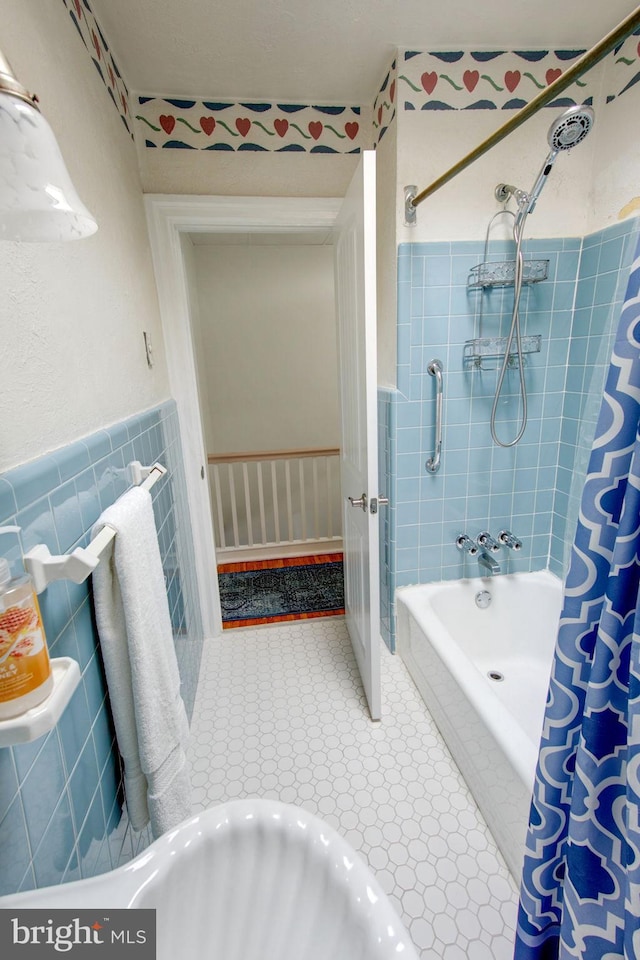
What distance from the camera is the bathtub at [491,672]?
3.75 ft

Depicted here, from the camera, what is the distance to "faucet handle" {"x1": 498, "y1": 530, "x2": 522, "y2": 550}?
5.87 feet

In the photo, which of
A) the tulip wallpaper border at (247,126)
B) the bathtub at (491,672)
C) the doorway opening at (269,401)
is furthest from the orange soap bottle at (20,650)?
the doorway opening at (269,401)

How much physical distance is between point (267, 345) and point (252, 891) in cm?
330

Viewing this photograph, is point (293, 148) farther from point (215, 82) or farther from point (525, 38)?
point (525, 38)

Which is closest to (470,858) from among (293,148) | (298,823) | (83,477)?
(298,823)

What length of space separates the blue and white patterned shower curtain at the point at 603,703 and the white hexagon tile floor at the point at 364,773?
57cm

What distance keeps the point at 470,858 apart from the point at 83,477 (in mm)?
1473

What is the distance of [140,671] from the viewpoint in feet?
2.56

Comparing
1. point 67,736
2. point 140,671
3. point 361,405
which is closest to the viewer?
point 67,736

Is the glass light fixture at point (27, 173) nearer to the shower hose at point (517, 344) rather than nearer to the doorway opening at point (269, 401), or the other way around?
the shower hose at point (517, 344)

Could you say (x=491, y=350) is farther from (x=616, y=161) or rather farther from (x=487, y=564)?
(x=487, y=564)
